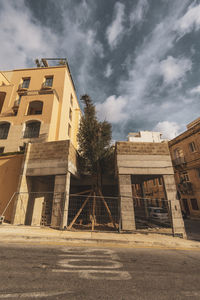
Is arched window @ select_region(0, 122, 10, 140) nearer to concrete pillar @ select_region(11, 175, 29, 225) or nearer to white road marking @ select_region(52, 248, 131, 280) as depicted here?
concrete pillar @ select_region(11, 175, 29, 225)

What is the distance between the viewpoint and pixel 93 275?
3.41m

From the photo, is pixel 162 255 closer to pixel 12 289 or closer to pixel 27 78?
pixel 12 289

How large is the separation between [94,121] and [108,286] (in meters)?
13.9

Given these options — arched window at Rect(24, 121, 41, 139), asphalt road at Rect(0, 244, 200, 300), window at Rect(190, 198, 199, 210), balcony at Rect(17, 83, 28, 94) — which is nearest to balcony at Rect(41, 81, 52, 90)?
balcony at Rect(17, 83, 28, 94)

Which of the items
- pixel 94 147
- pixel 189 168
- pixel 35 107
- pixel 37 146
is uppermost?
pixel 35 107

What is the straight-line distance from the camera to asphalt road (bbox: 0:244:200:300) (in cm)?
272

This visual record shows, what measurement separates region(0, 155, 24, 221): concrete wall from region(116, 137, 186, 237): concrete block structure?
8422 millimetres

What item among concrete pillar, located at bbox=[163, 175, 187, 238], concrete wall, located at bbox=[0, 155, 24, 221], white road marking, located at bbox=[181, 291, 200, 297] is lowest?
white road marking, located at bbox=[181, 291, 200, 297]

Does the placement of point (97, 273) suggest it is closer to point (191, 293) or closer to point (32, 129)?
point (191, 293)

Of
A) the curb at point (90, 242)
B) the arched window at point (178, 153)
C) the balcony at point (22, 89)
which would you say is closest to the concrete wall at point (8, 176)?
the curb at point (90, 242)

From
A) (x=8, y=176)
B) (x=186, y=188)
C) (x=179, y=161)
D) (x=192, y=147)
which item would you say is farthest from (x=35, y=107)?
(x=186, y=188)

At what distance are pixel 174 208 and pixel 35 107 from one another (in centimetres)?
2045

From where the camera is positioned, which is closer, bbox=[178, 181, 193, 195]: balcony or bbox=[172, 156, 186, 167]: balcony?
bbox=[178, 181, 193, 195]: balcony

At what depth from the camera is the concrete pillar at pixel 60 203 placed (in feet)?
29.2
